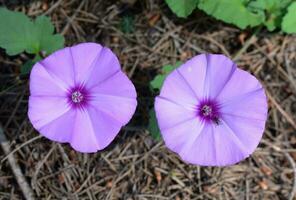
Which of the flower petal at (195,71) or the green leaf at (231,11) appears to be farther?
the green leaf at (231,11)

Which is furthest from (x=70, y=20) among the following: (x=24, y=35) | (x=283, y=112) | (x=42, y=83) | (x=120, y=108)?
(x=283, y=112)

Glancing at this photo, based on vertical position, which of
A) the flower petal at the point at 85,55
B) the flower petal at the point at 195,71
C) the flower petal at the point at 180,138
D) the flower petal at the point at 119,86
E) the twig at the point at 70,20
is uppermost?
the twig at the point at 70,20

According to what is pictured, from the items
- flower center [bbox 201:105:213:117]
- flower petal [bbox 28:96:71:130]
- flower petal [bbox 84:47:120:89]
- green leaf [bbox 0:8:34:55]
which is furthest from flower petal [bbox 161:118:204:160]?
green leaf [bbox 0:8:34:55]

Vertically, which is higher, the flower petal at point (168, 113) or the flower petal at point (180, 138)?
the flower petal at point (168, 113)

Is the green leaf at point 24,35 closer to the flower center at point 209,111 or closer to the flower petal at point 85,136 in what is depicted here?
the flower petal at point 85,136

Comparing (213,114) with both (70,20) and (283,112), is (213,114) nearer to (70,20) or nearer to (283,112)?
(283,112)

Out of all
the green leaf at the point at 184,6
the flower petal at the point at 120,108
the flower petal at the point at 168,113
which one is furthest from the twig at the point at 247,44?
the flower petal at the point at 120,108

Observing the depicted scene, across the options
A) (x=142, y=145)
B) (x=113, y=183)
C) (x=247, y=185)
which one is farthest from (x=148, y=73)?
(x=247, y=185)

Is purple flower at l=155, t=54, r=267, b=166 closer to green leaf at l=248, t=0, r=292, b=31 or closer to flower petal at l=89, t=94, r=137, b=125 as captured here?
flower petal at l=89, t=94, r=137, b=125

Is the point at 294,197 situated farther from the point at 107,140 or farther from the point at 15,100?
the point at 15,100
